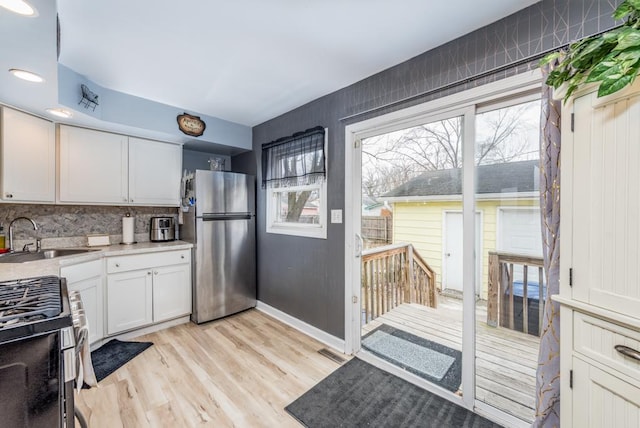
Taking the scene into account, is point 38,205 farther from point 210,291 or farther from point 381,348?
point 381,348

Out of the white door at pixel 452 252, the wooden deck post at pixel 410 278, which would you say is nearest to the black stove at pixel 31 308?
the white door at pixel 452 252

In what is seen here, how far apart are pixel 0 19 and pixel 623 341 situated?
2704mm

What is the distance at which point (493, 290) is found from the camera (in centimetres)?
175

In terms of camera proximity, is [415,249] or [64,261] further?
[415,249]

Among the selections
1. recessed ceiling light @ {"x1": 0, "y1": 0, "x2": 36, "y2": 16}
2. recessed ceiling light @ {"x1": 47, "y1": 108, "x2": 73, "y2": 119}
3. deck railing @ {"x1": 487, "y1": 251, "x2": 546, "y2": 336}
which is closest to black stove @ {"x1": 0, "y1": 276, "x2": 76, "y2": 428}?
recessed ceiling light @ {"x1": 0, "y1": 0, "x2": 36, "y2": 16}

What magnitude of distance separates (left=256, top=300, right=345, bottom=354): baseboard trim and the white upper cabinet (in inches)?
67.8

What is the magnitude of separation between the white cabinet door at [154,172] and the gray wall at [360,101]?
0.99m

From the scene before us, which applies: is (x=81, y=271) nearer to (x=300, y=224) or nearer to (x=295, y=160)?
(x=300, y=224)

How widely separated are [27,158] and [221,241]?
1787 millimetres

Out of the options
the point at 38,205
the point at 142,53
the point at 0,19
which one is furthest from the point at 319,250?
the point at 38,205

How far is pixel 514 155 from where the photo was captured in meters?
1.62

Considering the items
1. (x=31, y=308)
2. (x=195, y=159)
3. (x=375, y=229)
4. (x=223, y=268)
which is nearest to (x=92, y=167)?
(x=195, y=159)

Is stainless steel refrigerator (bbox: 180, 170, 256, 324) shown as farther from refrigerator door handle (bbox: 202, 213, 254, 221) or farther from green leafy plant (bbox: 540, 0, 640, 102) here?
green leafy plant (bbox: 540, 0, 640, 102)

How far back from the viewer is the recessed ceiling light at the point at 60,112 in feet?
7.17
